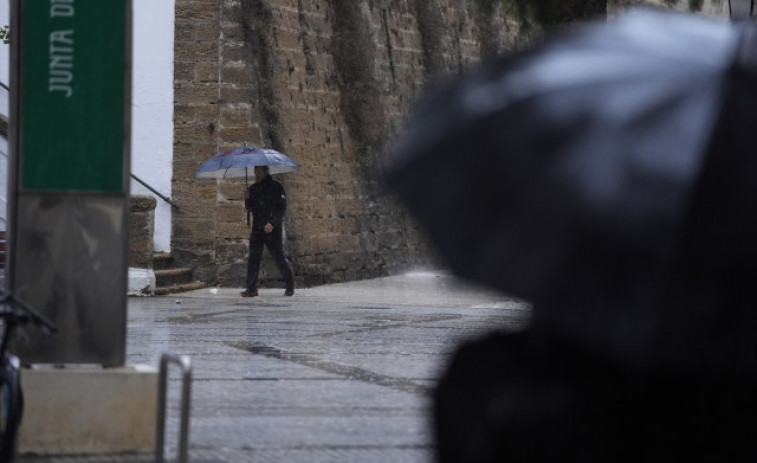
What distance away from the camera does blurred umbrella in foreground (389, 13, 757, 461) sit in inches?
99.0

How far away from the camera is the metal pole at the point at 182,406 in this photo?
16.8ft

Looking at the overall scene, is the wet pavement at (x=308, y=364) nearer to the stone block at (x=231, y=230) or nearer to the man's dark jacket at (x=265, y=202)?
the man's dark jacket at (x=265, y=202)

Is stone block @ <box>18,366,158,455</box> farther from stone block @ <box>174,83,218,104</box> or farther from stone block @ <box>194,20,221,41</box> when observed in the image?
stone block @ <box>194,20,221,41</box>

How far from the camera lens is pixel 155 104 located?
20.8 meters

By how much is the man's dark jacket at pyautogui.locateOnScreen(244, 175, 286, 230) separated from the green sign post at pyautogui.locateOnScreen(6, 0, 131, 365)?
12.6 metres

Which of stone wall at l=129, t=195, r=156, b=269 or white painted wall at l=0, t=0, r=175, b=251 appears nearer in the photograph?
stone wall at l=129, t=195, r=156, b=269

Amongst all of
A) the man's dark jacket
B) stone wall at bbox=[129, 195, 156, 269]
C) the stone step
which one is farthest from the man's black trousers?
stone wall at bbox=[129, 195, 156, 269]

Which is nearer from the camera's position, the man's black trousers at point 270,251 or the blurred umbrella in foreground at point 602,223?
the blurred umbrella in foreground at point 602,223

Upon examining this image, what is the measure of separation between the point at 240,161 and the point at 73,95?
39.6 ft

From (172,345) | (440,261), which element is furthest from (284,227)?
(440,261)

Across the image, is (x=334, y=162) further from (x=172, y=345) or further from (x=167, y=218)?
(x=172, y=345)

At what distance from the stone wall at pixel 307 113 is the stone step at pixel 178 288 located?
376 mm

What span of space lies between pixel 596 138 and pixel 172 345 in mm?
9433

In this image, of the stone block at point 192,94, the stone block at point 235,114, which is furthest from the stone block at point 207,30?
the stone block at point 235,114
